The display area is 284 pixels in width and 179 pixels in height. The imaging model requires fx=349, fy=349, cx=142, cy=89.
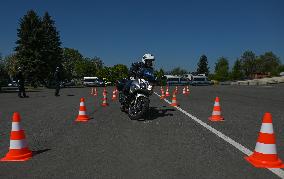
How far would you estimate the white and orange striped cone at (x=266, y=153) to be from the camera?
4926mm

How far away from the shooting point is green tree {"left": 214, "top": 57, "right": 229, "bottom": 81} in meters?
167

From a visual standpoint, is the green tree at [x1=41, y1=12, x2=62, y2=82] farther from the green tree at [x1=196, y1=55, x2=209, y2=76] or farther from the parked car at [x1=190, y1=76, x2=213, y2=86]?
the green tree at [x1=196, y1=55, x2=209, y2=76]

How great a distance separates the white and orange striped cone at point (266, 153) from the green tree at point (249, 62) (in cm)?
17468

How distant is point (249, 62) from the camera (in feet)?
568

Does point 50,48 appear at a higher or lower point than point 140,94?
higher

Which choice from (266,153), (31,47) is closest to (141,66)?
(266,153)

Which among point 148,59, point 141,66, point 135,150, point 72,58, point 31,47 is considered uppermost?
point 72,58

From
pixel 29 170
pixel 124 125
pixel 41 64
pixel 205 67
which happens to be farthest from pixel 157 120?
pixel 205 67

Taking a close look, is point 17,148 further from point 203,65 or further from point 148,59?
point 203,65

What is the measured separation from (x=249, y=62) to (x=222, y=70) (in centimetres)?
1418

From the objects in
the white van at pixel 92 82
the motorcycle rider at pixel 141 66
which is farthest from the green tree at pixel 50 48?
the motorcycle rider at pixel 141 66

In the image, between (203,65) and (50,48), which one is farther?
(203,65)

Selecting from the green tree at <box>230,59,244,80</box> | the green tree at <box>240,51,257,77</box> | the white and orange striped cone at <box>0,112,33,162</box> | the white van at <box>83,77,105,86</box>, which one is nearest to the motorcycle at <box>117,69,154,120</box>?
the white and orange striped cone at <box>0,112,33,162</box>

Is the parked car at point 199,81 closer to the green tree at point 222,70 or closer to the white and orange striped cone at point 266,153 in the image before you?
the white and orange striped cone at point 266,153
